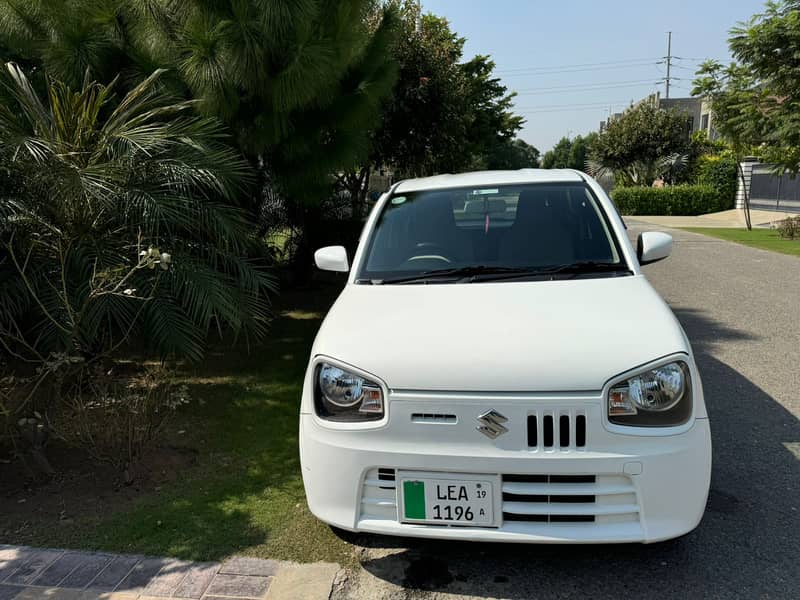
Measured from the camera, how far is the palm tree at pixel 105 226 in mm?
3918

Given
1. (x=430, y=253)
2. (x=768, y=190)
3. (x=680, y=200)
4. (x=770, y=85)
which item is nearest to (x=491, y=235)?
(x=430, y=253)

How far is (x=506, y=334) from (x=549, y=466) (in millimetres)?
583

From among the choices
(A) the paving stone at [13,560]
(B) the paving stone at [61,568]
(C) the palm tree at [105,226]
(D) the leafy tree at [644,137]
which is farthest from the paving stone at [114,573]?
(D) the leafy tree at [644,137]

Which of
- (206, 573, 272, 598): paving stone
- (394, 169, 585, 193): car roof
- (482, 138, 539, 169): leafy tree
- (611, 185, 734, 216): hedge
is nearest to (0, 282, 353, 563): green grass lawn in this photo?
(206, 573, 272, 598): paving stone

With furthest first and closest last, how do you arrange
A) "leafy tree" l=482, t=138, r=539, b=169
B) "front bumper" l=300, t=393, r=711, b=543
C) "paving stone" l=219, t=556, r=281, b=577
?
1. "leafy tree" l=482, t=138, r=539, b=169
2. "paving stone" l=219, t=556, r=281, b=577
3. "front bumper" l=300, t=393, r=711, b=543

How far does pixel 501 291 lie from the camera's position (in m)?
3.24

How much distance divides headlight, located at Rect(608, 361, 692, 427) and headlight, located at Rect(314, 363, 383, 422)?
929 millimetres

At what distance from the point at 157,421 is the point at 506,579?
106 inches

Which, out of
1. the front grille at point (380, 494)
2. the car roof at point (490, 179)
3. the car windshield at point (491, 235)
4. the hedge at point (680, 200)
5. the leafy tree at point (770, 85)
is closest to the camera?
the front grille at point (380, 494)

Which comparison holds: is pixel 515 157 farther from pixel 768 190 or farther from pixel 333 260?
pixel 333 260

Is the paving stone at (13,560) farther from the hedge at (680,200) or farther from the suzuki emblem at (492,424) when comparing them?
the hedge at (680,200)

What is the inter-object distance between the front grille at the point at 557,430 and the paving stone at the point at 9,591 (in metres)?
2.21

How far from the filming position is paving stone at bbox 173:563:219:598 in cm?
266

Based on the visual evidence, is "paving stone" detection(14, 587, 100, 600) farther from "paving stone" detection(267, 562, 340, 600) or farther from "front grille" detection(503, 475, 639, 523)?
"front grille" detection(503, 475, 639, 523)
